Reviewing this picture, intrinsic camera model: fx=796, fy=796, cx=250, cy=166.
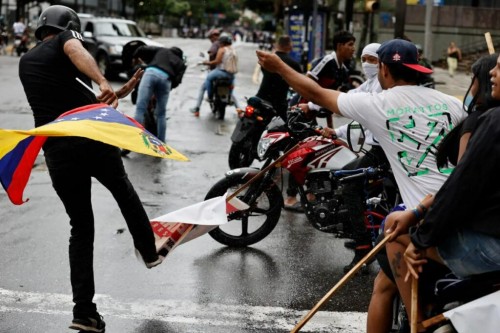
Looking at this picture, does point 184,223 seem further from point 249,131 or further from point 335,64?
point 335,64

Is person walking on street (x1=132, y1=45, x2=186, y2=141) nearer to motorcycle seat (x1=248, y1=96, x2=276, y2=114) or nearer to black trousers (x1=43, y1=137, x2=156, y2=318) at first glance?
motorcycle seat (x1=248, y1=96, x2=276, y2=114)

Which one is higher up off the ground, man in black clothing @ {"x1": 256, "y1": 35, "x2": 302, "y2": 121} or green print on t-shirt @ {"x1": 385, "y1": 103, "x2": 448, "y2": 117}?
green print on t-shirt @ {"x1": 385, "y1": 103, "x2": 448, "y2": 117}

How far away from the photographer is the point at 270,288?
586 centimetres

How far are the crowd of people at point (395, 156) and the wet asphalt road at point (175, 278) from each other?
0.41 meters

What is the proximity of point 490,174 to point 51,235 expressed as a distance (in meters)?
4.85

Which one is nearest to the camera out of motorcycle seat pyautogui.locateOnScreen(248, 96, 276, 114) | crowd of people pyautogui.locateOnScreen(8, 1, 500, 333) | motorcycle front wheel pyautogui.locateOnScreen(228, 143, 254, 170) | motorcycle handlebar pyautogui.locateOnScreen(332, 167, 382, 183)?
crowd of people pyautogui.locateOnScreen(8, 1, 500, 333)

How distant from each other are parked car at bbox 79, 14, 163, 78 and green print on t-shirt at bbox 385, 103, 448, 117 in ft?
63.7

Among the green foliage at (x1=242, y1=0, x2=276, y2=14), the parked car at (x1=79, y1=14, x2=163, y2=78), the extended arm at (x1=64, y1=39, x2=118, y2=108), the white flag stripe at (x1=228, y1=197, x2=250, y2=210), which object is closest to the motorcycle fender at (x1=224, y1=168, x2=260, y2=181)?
the white flag stripe at (x1=228, y1=197, x2=250, y2=210)

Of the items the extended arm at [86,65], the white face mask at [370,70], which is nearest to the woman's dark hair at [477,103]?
the extended arm at [86,65]

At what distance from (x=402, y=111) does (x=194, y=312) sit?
1981 mm

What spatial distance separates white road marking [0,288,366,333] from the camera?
16.6ft

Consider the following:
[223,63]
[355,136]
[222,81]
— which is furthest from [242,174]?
[223,63]

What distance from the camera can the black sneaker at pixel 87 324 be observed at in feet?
15.2

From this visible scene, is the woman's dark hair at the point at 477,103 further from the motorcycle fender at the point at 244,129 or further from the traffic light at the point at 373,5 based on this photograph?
the traffic light at the point at 373,5
